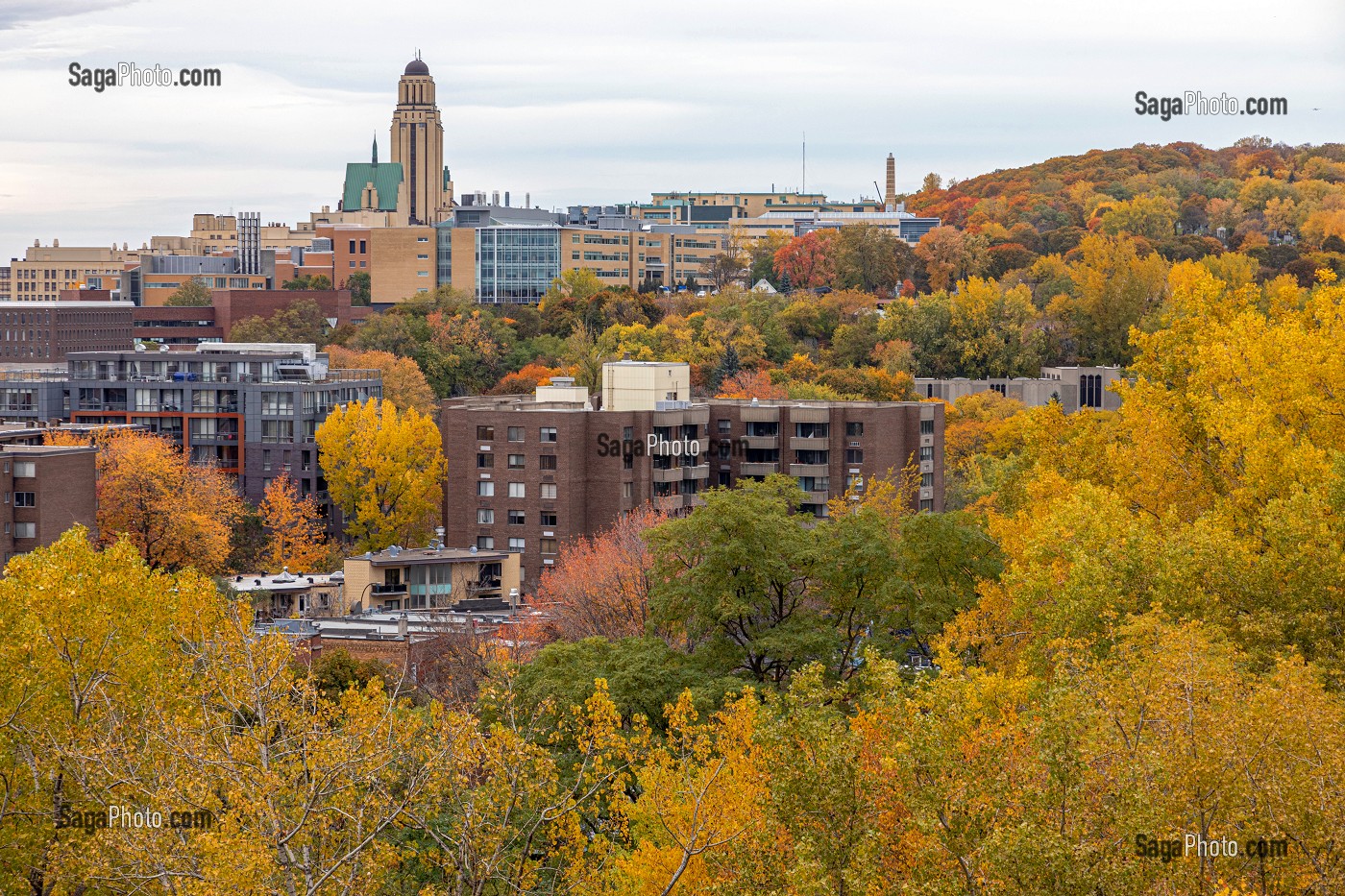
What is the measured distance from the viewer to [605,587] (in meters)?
59.2

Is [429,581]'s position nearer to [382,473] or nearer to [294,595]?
[294,595]

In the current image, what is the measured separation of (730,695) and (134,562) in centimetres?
1207

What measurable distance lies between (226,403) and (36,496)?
2537cm

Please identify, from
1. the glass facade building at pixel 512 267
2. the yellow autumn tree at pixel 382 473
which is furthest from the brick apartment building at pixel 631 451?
the glass facade building at pixel 512 267

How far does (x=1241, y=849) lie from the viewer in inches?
887

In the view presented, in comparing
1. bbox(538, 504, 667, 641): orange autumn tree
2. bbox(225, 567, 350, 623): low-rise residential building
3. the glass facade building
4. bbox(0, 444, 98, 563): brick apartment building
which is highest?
the glass facade building

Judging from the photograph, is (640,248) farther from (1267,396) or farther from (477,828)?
(477,828)

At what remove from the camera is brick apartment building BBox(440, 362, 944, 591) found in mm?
80062

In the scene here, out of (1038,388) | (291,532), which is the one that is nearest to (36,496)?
(291,532)

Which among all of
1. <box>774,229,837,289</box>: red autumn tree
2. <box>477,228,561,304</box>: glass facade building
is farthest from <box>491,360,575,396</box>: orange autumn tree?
<box>477,228,561,304</box>: glass facade building

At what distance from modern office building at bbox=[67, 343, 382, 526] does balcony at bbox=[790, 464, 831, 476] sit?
2584 centimetres

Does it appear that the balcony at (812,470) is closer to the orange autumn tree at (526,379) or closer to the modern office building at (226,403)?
the modern office building at (226,403)

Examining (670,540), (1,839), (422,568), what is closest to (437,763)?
(1,839)

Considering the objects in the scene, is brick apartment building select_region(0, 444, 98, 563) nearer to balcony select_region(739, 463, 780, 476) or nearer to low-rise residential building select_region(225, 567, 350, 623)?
low-rise residential building select_region(225, 567, 350, 623)
